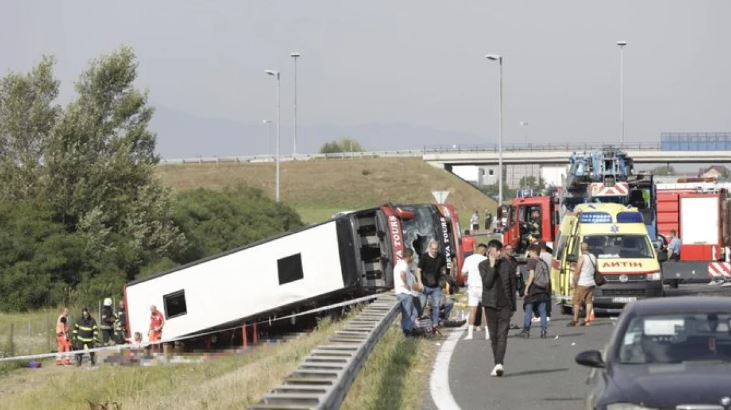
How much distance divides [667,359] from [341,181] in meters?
106

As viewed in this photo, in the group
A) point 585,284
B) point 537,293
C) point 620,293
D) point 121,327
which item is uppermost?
point 537,293

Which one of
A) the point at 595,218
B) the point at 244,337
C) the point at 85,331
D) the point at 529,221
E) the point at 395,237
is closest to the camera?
the point at 595,218

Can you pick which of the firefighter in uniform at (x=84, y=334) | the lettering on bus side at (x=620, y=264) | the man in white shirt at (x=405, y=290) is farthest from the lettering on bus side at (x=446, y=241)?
the man in white shirt at (x=405, y=290)

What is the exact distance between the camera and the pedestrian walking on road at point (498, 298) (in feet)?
50.5

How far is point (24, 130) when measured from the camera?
4922cm

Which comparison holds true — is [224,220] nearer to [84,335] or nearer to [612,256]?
[84,335]

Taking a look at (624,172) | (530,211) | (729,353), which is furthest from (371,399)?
(530,211)

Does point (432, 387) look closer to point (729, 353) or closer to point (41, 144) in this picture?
point (729, 353)

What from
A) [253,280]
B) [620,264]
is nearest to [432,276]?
[620,264]

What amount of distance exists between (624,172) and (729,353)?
28.5 metres

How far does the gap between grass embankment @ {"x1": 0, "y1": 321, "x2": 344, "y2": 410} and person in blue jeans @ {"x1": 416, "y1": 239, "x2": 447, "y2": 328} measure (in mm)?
1773

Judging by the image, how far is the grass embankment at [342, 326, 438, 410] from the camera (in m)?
12.8

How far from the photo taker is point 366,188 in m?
113

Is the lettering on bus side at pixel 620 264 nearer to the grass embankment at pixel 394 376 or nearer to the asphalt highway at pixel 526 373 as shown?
the asphalt highway at pixel 526 373
